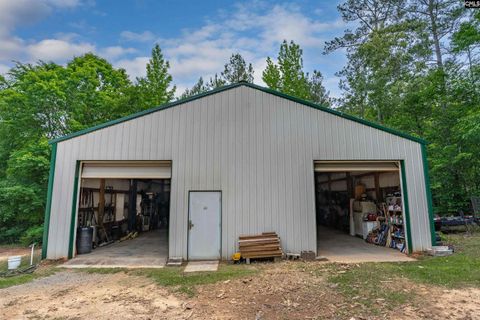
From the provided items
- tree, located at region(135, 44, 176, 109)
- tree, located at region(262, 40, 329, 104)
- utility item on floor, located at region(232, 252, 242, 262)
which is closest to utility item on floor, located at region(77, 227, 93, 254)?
utility item on floor, located at region(232, 252, 242, 262)

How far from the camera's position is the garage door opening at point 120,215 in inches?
A: 323

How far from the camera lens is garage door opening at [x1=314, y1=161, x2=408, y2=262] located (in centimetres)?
835

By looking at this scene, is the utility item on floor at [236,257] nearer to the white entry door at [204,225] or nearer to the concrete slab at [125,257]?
the white entry door at [204,225]

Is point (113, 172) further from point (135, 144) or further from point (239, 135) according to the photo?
point (239, 135)

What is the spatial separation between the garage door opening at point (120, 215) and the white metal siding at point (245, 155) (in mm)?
517

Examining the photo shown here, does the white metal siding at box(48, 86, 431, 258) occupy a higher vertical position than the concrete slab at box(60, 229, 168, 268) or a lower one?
higher

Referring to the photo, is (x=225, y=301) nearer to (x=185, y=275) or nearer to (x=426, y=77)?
(x=185, y=275)

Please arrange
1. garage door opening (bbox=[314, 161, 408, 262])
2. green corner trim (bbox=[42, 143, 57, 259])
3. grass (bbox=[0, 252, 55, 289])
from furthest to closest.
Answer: garage door opening (bbox=[314, 161, 408, 262]) < green corner trim (bbox=[42, 143, 57, 259]) < grass (bbox=[0, 252, 55, 289])

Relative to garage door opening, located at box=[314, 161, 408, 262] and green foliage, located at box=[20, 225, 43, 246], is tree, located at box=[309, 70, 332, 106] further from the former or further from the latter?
green foliage, located at box=[20, 225, 43, 246]

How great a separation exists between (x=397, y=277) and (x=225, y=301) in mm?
3653

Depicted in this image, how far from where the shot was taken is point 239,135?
8.10 metres

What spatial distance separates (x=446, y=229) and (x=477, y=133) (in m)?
4.35

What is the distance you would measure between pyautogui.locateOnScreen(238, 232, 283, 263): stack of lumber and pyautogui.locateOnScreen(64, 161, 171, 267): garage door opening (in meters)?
2.27

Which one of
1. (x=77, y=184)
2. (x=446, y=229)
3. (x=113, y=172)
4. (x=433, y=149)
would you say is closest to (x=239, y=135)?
(x=113, y=172)
